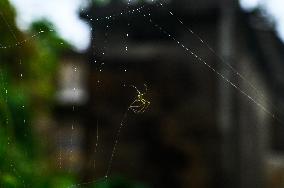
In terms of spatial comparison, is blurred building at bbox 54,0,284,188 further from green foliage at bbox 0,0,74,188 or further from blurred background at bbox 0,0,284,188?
green foliage at bbox 0,0,74,188

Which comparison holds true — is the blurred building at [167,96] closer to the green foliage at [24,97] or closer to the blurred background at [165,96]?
the blurred background at [165,96]

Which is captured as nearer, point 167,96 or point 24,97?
point 24,97

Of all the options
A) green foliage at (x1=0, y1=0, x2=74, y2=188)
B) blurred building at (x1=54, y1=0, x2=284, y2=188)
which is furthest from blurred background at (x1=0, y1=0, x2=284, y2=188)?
green foliage at (x1=0, y1=0, x2=74, y2=188)

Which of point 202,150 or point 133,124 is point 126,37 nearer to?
point 133,124

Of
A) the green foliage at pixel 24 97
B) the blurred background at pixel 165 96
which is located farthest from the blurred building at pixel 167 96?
the green foliage at pixel 24 97

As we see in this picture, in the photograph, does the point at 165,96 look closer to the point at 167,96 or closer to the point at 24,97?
the point at 167,96

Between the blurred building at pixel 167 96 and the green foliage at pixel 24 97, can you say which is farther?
the blurred building at pixel 167 96

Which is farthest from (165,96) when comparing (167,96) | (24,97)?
(24,97)

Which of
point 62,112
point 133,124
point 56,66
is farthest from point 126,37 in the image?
point 62,112

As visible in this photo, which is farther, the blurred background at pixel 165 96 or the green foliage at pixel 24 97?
the blurred background at pixel 165 96
